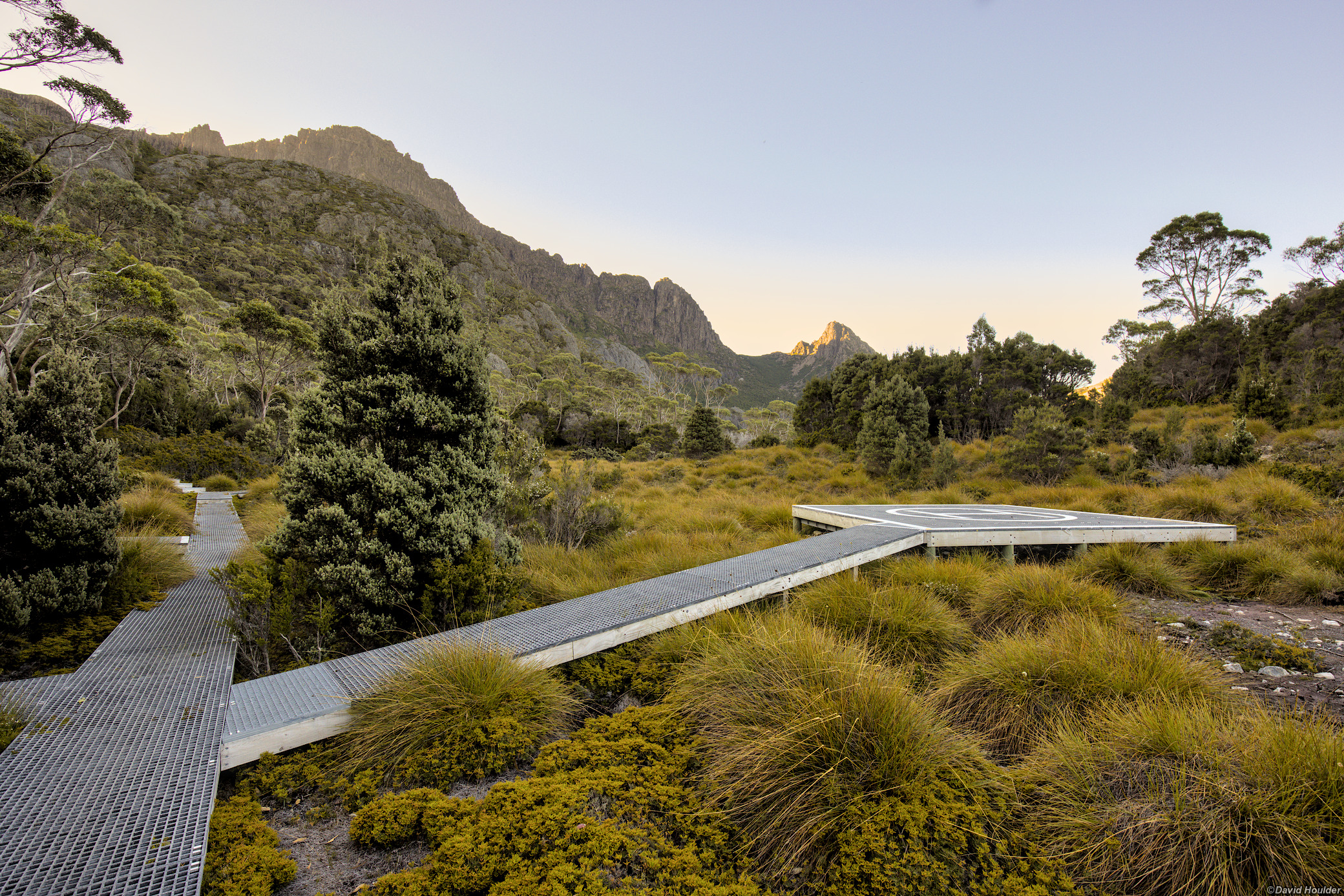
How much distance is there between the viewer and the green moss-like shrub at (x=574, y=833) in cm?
168

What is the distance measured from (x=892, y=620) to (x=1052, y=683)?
3.53 feet

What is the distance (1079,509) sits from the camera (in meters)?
9.07

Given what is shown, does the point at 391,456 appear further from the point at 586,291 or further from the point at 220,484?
the point at 586,291

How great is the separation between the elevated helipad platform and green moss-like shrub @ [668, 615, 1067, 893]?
4.16 m

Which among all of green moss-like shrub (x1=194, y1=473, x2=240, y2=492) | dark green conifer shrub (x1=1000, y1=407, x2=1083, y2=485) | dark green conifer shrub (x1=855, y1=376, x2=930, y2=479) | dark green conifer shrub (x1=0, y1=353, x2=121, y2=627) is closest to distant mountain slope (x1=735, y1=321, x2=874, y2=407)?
dark green conifer shrub (x1=855, y1=376, x2=930, y2=479)

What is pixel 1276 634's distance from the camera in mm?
3740

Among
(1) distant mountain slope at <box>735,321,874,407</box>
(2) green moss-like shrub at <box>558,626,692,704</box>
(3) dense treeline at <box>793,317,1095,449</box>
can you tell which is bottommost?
(2) green moss-like shrub at <box>558,626,692,704</box>

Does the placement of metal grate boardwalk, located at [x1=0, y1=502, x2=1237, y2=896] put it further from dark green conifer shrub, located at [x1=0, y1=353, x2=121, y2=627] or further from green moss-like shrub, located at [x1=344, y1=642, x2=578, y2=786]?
dark green conifer shrub, located at [x1=0, y1=353, x2=121, y2=627]

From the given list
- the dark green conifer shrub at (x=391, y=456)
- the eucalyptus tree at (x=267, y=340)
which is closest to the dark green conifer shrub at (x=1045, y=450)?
the dark green conifer shrub at (x=391, y=456)

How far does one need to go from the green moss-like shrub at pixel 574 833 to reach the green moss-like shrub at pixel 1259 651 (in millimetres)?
4024

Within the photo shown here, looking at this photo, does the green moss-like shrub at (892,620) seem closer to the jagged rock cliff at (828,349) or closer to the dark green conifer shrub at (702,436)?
the dark green conifer shrub at (702,436)

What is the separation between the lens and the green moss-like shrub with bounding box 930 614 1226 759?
256cm

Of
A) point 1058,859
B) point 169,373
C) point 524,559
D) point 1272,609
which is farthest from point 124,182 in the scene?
point 1272,609

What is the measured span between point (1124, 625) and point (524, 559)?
214 inches
